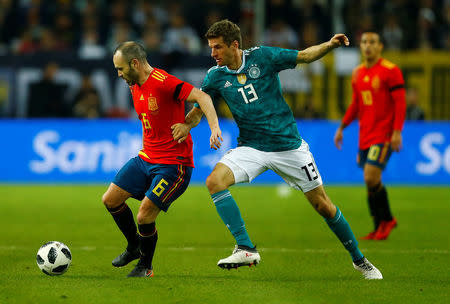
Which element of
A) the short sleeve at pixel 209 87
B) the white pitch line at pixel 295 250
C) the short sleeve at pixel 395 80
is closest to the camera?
the short sleeve at pixel 209 87

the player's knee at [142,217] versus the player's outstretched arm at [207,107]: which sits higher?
→ the player's outstretched arm at [207,107]

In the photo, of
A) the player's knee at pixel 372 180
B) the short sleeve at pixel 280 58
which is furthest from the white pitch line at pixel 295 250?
the short sleeve at pixel 280 58

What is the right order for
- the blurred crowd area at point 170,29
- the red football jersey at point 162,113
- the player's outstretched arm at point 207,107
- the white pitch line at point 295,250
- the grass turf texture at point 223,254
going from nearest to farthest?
the grass turf texture at point 223,254 < the player's outstretched arm at point 207,107 < the red football jersey at point 162,113 < the white pitch line at point 295,250 < the blurred crowd area at point 170,29

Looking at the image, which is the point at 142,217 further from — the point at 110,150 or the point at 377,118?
the point at 110,150

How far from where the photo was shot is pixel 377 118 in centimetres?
928

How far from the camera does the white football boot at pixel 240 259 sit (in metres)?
6.13

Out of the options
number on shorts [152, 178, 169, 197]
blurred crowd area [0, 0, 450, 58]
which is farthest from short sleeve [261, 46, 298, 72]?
blurred crowd area [0, 0, 450, 58]

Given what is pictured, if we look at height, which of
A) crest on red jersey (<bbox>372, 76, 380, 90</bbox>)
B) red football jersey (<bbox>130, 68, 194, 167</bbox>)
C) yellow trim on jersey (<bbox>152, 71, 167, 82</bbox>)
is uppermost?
yellow trim on jersey (<bbox>152, 71, 167, 82</bbox>)

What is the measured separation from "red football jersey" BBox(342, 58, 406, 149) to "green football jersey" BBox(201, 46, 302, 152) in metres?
2.74

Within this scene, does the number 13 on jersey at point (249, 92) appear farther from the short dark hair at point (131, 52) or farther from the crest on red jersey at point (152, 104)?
the short dark hair at point (131, 52)

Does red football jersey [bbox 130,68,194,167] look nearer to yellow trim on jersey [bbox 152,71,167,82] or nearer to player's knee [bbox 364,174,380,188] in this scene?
yellow trim on jersey [bbox 152,71,167,82]

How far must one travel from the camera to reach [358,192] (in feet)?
48.3

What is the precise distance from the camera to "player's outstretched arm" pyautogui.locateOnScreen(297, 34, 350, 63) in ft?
20.8

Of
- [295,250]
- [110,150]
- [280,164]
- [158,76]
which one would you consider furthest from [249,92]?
[110,150]
